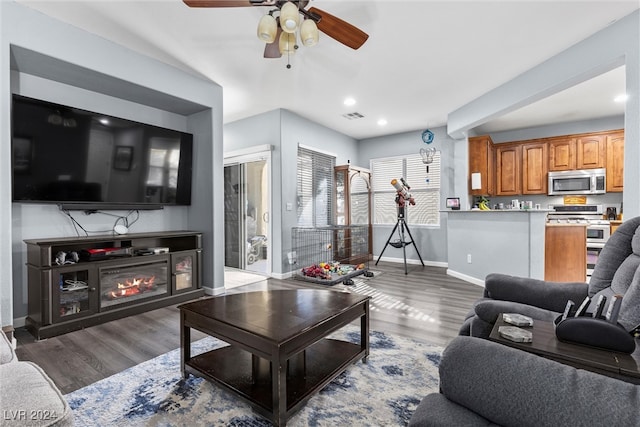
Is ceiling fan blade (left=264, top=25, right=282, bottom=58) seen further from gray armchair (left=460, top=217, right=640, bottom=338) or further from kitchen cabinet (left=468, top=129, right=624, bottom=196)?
kitchen cabinet (left=468, top=129, right=624, bottom=196)

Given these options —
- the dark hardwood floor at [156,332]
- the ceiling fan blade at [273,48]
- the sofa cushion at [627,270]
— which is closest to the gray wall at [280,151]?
the dark hardwood floor at [156,332]

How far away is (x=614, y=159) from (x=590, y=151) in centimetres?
35

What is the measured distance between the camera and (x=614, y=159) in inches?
A: 200

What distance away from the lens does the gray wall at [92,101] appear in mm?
2424

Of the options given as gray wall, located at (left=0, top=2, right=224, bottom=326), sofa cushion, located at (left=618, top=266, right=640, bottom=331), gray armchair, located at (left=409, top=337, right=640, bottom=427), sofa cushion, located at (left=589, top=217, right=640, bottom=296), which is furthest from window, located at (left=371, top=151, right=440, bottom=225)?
gray armchair, located at (left=409, top=337, right=640, bottom=427)

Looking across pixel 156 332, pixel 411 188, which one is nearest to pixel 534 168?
pixel 411 188

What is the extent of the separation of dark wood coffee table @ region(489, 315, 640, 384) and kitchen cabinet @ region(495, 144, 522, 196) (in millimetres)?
5444

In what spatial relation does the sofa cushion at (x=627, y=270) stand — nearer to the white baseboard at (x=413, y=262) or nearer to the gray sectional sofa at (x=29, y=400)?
the gray sectional sofa at (x=29, y=400)

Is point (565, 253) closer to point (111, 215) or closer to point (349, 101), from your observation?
point (349, 101)

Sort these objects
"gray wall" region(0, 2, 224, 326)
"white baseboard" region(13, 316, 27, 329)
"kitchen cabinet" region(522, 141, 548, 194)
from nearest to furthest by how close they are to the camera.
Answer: "gray wall" region(0, 2, 224, 326), "white baseboard" region(13, 316, 27, 329), "kitchen cabinet" region(522, 141, 548, 194)

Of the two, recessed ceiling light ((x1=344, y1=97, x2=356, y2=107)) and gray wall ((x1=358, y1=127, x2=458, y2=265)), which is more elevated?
recessed ceiling light ((x1=344, y1=97, x2=356, y2=107))

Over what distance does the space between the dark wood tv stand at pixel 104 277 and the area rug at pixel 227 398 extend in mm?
1224

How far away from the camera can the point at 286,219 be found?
505 centimetres

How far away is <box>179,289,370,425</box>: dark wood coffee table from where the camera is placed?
1509 mm
